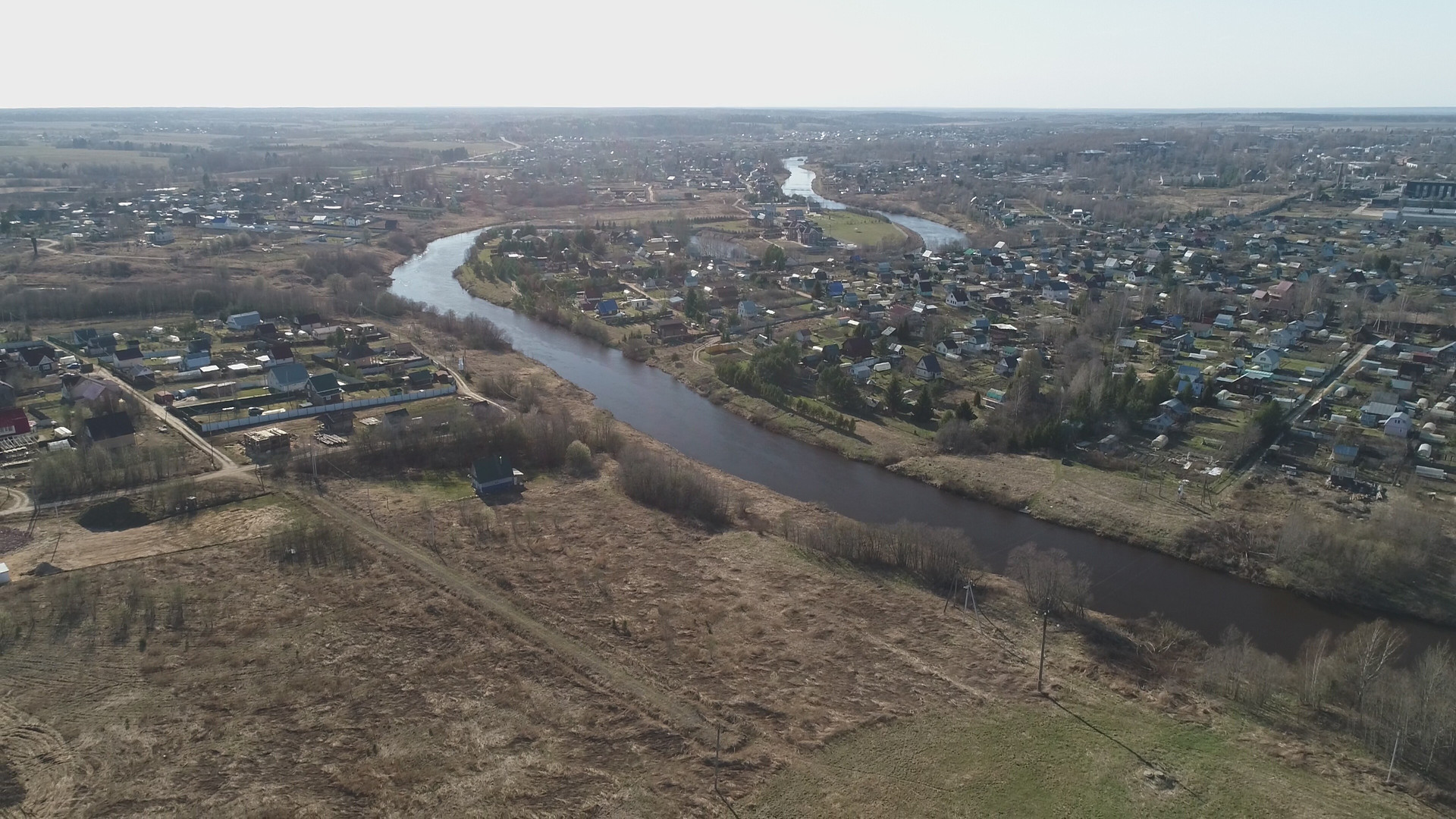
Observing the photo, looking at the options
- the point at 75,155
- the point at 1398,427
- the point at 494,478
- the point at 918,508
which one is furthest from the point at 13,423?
the point at 75,155

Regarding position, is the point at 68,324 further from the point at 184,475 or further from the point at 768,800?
the point at 768,800

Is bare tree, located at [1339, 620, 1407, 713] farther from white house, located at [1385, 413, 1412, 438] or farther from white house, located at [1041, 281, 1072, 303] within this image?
white house, located at [1041, 281, 1072, 303]

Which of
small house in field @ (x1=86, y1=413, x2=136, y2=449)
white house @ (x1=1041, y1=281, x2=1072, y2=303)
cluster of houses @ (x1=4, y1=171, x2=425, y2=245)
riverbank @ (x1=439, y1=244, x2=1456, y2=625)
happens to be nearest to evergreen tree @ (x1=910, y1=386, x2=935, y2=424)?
riverbank @ (x1=439, y1=244, x2=1456, y2=625)

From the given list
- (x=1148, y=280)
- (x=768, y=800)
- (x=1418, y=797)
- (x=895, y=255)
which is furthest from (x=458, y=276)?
(x=1418, y=797)

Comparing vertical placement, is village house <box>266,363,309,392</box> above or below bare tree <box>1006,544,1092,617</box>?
above

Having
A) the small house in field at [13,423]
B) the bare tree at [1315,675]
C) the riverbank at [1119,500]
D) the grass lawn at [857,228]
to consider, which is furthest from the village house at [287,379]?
the grass lawn at [857,228]
